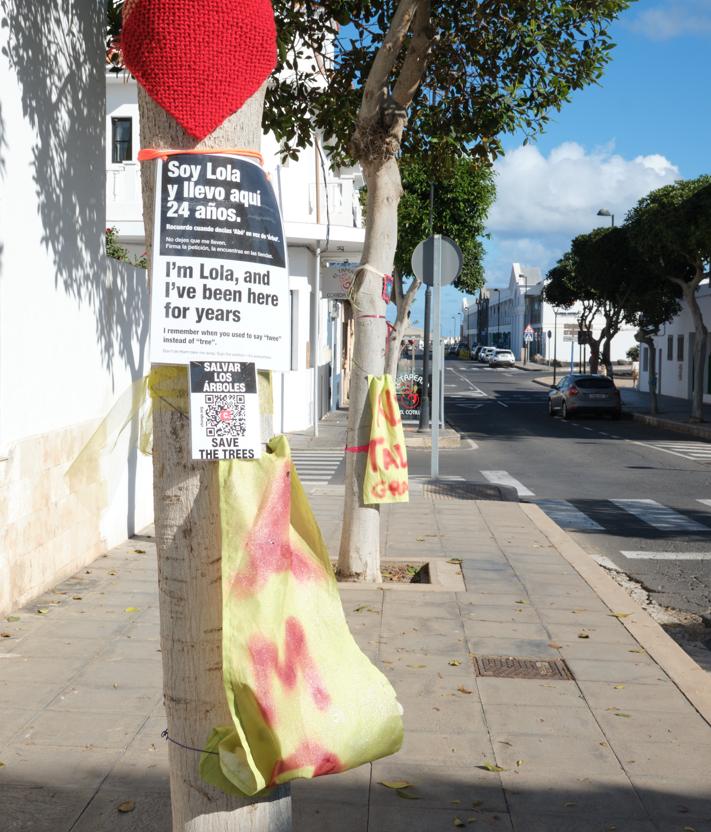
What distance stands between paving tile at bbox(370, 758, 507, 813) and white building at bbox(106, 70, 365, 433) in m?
15.7

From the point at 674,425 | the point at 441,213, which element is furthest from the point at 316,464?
the point at 441,213

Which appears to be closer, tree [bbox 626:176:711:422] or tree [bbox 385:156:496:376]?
tree [bbox 626:176:711:422]

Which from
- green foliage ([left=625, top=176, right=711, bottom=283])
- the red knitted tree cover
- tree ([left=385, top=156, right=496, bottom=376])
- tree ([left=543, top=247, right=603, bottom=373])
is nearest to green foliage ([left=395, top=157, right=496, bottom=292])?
tree ([left=385, top=156, right=496, bottom=376])

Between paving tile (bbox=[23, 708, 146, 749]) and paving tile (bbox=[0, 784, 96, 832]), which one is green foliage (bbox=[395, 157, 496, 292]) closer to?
paving tile (bbox=[23, 708, 146, 749])

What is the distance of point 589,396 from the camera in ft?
103

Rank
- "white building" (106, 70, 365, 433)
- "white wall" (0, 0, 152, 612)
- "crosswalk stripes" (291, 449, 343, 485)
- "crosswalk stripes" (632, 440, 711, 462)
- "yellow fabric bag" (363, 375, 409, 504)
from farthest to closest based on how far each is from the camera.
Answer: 1. "crosswalk stripes" (632, 440, 711, 462)
2. "white building" (106, 70, 365, 433)
3. "crosswalk stripes" (291, 449, 343, 485)
4. "yellow fabric bag" (363, 375, 409, 504)
5. "white wall" (0, 0, 152, 612)

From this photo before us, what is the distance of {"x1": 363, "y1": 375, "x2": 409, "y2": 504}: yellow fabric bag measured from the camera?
7.62 meters

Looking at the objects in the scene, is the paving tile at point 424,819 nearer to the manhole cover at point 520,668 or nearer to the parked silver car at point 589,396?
the manhole cover at point 520,668

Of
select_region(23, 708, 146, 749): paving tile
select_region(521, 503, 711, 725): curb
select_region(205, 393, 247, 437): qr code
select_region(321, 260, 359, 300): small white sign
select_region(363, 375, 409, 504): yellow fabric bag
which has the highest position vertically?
select_region(321, 260, 359, 300): small white sign

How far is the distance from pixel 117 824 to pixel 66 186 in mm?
4859

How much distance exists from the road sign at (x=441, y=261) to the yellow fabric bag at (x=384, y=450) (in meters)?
4.66

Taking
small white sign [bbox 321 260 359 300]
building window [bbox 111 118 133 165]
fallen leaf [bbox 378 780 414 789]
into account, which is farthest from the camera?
small white sign [bbox 321 260 359 300]

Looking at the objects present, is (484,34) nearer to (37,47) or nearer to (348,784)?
(37,47)

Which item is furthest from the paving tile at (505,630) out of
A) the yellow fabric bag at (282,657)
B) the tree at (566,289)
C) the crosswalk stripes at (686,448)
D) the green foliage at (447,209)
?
the tree at (566,289)
